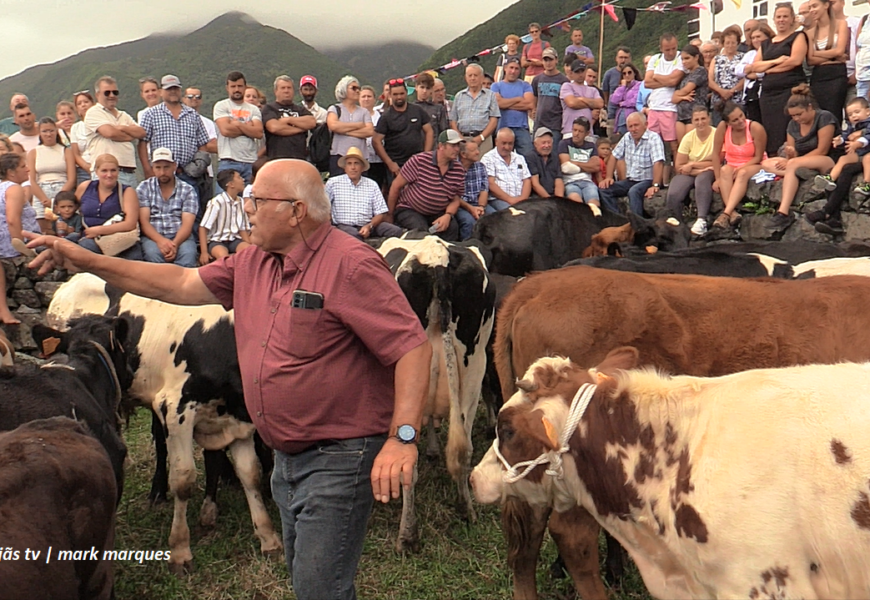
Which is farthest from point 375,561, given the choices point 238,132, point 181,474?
point 238,132

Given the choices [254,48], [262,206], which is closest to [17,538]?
[262,206]

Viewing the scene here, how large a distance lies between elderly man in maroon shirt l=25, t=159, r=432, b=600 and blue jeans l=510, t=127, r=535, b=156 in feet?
27.7

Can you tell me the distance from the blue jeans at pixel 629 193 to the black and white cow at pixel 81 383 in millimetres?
8095

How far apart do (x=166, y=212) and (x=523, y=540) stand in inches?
234

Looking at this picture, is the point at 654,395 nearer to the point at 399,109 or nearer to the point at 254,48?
the point at 399,109

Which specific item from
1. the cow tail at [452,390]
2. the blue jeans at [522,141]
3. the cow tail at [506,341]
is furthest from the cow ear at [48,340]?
the blue jeans at [522,141]

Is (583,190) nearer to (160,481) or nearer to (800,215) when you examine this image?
(800,215)

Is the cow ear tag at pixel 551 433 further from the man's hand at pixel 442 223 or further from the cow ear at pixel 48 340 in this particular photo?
the man's hand at pixel 442 223

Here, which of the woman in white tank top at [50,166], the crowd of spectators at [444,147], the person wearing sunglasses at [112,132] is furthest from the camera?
the woman in white tank top at [50,166]

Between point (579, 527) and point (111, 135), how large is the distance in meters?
7.70

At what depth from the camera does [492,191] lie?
10773mm

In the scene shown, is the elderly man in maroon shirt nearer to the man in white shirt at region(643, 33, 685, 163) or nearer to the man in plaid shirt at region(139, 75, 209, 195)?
the man in plaid shirt at region(139, 75, 209, 195)

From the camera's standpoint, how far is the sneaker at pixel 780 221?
10.4 m

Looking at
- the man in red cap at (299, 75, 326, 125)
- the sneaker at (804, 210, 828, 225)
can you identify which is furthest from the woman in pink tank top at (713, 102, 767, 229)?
the man in red cap at (299, 75, 326, 125)
